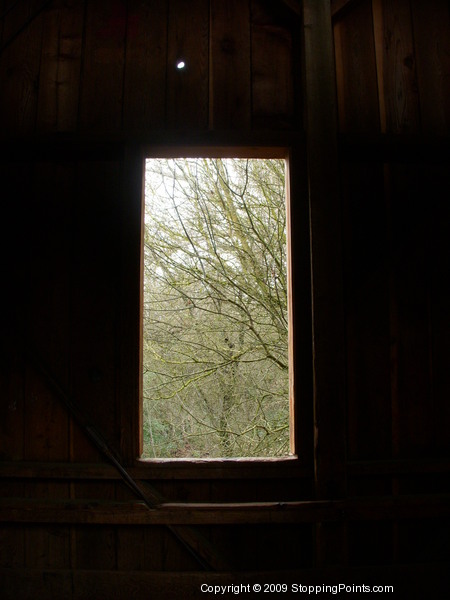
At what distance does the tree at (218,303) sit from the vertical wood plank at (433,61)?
175 centimetres

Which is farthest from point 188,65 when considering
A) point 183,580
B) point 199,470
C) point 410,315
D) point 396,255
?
point 183,580

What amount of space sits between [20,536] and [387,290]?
2388 millimetres

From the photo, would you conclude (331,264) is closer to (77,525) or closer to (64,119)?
(64,119)

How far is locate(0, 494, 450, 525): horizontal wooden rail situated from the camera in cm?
185

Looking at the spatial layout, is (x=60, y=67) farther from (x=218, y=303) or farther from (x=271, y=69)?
(x=218, y=303)

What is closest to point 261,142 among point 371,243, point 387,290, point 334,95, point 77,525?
point 334,95

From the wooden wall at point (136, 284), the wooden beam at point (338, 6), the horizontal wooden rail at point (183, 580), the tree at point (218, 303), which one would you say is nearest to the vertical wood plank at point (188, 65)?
the wooden wall at point (136, 284)

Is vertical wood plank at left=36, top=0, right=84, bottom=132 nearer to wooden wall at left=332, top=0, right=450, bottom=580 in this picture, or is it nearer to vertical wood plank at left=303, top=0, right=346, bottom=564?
vertical wood plank at left=303, top=0, right=346, bottom=564

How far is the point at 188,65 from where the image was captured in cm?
218

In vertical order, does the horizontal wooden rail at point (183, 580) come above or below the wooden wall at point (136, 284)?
below

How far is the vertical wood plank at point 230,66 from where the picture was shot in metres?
2.15

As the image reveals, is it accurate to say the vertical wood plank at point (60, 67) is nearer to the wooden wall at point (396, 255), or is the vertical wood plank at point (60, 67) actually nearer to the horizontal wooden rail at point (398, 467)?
the wooden wall at point (396, 255)

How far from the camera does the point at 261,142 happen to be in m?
2.09

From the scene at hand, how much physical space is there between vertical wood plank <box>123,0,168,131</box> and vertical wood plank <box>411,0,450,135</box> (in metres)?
1.52
